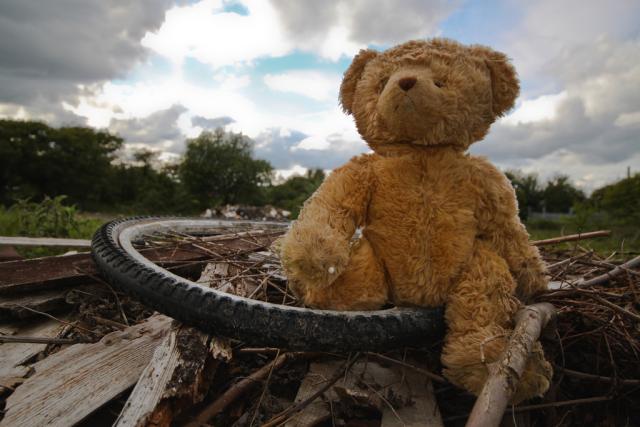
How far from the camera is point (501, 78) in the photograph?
1313mm

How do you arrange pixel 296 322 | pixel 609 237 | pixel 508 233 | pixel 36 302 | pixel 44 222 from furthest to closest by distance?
pixel 609 237 → pixel 44 222 → pixel 36 302 → pixel 508 233 → pixel 296 322

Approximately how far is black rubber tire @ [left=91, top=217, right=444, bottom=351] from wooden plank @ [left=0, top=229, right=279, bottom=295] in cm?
83

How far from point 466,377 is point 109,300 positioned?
180 centimetres

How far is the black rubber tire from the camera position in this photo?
3.62 ft

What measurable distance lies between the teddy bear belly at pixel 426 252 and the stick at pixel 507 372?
0.81ft

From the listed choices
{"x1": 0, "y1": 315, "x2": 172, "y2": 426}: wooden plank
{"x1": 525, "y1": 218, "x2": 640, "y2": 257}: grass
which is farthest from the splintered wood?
{"x1": 525, "y1": 218, "x2": 640, "y2": 257}: grass

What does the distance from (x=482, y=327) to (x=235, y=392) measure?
828mm

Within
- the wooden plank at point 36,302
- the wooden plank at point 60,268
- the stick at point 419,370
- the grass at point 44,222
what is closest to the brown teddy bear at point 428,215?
the stick at point 419,370

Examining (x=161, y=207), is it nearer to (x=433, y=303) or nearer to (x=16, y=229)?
(x=16, y=229)

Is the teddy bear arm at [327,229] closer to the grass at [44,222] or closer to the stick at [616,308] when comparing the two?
the stick at [616,308]

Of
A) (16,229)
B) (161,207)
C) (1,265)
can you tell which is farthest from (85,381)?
(161,207)

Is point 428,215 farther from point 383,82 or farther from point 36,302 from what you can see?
point 36,302

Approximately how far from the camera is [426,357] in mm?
1488

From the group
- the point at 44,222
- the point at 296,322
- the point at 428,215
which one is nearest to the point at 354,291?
the point at 296,322
